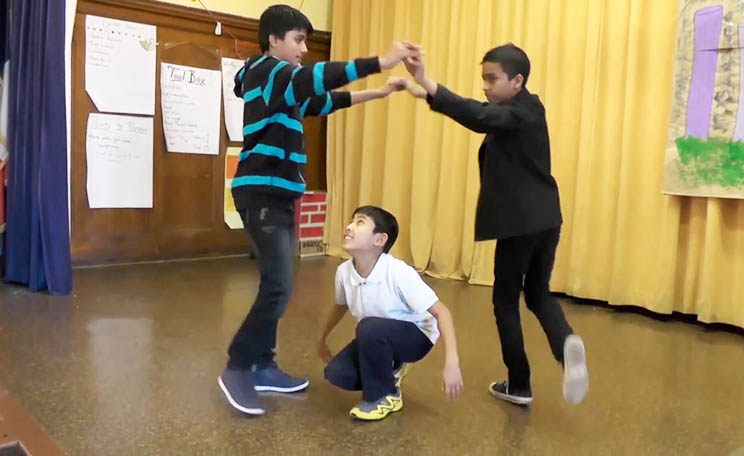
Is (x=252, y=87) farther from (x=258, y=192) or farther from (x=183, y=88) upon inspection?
(x=183, y=88)

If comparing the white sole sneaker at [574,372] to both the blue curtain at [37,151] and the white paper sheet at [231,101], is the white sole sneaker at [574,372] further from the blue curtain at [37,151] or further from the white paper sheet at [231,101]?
the white paper sheet at [231,101]

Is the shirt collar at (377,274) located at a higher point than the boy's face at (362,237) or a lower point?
lower

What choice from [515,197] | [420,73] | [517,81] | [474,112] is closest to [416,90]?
[420,73]

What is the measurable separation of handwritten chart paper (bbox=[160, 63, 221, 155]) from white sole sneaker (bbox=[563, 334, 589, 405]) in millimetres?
2941

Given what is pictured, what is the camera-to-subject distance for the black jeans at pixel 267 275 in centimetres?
180

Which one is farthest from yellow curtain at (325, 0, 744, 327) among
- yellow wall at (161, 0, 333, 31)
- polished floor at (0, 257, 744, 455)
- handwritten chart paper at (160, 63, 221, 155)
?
handwritten chart paper at (160, 63, 221, 155)

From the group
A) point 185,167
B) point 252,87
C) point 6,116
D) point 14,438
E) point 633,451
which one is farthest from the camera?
point 185,167

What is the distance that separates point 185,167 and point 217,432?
8.89 ft

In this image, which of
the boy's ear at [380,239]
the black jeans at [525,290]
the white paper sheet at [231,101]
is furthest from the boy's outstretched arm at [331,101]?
the white paper sheet at [231,101]

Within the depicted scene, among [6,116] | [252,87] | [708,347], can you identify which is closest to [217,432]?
[252,87]

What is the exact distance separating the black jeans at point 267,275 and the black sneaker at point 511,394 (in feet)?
2.24

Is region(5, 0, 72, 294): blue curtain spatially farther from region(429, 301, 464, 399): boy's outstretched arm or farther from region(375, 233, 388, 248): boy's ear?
region(429, 301, 464, 399): boy's outstretched arm

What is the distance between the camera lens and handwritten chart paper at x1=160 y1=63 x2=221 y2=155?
398cm

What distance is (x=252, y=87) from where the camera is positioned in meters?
1.78
